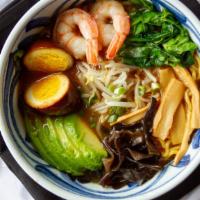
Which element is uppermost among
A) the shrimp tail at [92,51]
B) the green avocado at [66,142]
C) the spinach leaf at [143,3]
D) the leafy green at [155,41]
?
the spinach leaf at [143,3]

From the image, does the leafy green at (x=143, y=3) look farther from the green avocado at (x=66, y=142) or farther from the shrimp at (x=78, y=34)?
the green avocado at (x=66, y=142)

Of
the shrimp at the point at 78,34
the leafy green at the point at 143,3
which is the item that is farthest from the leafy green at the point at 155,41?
the shrimp at the point at 78,34

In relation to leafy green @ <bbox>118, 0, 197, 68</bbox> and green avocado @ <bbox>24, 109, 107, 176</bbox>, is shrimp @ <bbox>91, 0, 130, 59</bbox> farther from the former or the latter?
Answer: green avocado @ <bbox>24, 109, 107, 176</bbox>

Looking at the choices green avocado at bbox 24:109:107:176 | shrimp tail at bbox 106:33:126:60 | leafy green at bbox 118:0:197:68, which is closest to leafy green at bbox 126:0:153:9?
leafy green at bbox 118:0:197:68

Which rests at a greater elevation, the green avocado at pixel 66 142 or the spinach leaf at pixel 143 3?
the spinach leaf at pixel 143 3

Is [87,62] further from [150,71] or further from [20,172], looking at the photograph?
[20,172]
